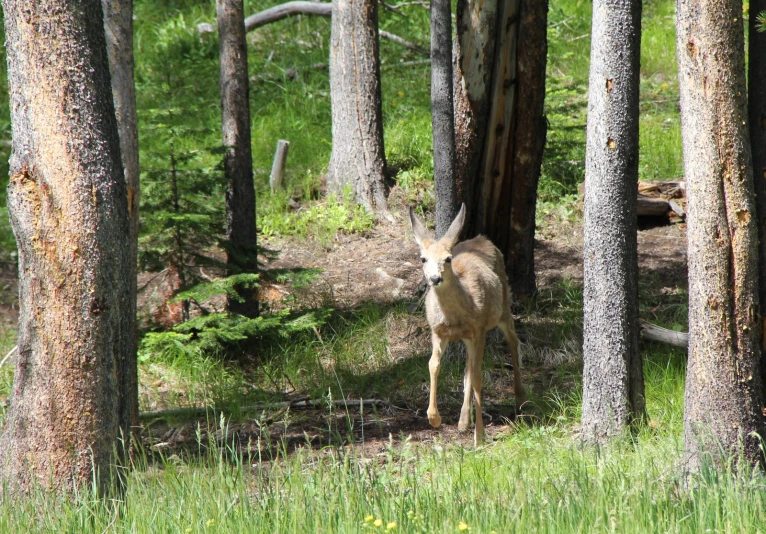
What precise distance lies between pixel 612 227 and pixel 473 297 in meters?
1.93

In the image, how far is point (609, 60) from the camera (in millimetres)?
5875

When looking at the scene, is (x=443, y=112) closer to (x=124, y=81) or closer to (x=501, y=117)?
(x=501, y=117)

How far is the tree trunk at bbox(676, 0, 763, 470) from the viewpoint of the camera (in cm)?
493

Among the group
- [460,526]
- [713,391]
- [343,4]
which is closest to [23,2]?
[460,526]

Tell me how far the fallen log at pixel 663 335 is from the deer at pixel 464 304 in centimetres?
123

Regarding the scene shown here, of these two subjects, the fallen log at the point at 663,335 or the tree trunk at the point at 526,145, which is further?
the tree trunk at the point at 526,145

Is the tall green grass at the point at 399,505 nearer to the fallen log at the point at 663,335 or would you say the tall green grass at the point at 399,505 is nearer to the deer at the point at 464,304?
the deer at the point at 464,304

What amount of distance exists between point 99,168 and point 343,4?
8.33 m

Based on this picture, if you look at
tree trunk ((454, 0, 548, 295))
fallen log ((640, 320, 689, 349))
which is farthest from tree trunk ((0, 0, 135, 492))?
fallen log ((640, 320, 689, 349))

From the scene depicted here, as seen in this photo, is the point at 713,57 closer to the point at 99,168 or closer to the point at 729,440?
the point at 729,440

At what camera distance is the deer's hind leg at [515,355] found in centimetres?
789

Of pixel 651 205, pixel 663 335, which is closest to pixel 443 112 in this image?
pixel 663 335

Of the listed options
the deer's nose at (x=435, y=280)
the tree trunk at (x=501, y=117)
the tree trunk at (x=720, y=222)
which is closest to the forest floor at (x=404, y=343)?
the tree trunk at (x=501, y=117)

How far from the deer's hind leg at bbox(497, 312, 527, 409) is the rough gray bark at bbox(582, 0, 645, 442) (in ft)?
5.18
